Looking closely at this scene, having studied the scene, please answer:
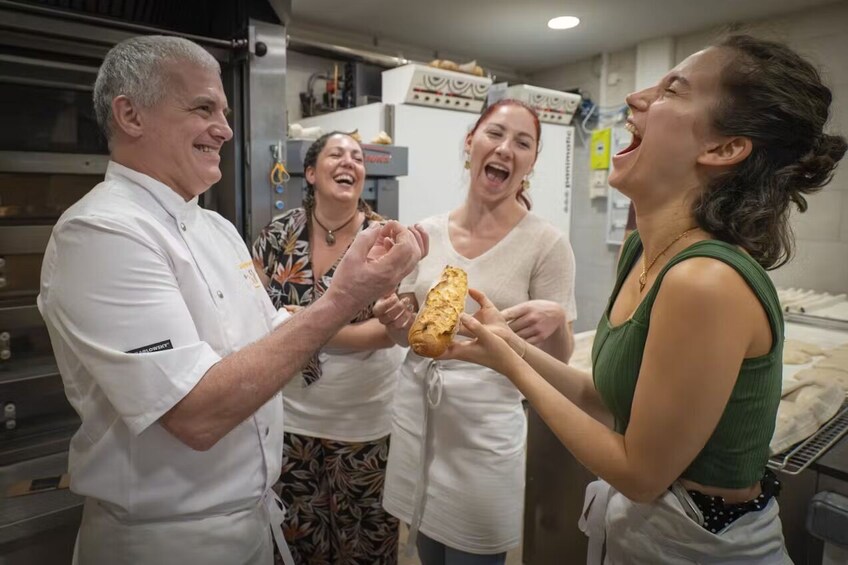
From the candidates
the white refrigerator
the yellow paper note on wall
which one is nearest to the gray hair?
the white refrigerator

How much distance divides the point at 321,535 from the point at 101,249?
134 cm

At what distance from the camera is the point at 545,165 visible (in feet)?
13.9

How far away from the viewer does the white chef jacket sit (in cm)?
89

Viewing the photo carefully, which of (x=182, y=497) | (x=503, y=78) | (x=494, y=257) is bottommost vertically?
(x=182, y=497)

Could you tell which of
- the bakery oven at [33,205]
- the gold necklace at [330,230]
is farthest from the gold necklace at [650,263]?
the bakery oven at [33,205]

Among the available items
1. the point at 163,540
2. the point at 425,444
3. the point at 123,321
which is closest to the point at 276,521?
the point at 163,540

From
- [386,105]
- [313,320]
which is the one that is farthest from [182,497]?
[386,105]

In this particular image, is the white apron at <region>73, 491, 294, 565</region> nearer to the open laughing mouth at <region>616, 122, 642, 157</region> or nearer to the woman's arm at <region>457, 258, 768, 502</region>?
the woman's arm at <region>457, 258, 768, 502</region>

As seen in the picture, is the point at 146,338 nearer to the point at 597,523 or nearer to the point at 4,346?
the point at 597,523

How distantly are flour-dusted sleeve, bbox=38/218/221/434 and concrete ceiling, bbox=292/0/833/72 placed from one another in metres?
2.96

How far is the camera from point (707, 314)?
2.63 feet

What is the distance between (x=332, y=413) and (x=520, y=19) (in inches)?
121

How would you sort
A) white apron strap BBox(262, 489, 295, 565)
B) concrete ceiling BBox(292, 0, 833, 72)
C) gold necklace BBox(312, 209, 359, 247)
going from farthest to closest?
concrete ceiling BBox(292, 0, 833, 72) < gold necklace BBox(312, 209, 359, 247) < white apron strap BBox(262, 489, 295, 565)

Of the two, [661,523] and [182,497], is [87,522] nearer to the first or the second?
[182,497]
